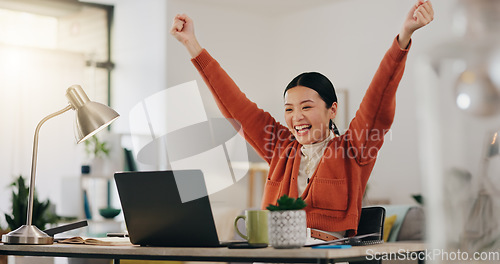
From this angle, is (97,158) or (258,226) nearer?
(258,226)

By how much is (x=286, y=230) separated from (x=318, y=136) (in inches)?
23.6

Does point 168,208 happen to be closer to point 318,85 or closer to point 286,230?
point 286,230

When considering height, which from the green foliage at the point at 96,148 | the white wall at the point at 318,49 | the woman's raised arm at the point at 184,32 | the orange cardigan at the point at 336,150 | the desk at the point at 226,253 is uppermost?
the white wall at the point at 318,49

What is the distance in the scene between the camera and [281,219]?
4.31ft

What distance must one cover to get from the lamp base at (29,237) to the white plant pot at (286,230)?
0.75 m

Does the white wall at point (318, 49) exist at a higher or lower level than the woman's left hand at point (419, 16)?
higher

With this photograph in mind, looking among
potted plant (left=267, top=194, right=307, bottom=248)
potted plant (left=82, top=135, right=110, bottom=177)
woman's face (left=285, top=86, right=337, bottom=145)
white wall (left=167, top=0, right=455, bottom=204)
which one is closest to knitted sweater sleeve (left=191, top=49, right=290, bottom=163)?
woman's face (left=285, top=86, right=337, bottom=145)

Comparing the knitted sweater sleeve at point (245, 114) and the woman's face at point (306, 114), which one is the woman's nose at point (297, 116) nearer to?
the woman's face at point (306, 114)

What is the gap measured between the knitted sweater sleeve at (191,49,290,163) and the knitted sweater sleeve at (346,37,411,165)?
26cm

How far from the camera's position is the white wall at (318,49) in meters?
5.66

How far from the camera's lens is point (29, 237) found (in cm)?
177

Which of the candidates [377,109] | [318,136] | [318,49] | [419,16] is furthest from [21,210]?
[318,49]

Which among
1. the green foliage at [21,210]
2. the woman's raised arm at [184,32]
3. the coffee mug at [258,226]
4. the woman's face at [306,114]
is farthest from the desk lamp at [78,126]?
the green foliage at [21,210]

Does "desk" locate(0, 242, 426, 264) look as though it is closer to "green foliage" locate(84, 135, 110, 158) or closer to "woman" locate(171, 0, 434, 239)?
"woman" locate(171, 0, 434, 239)
